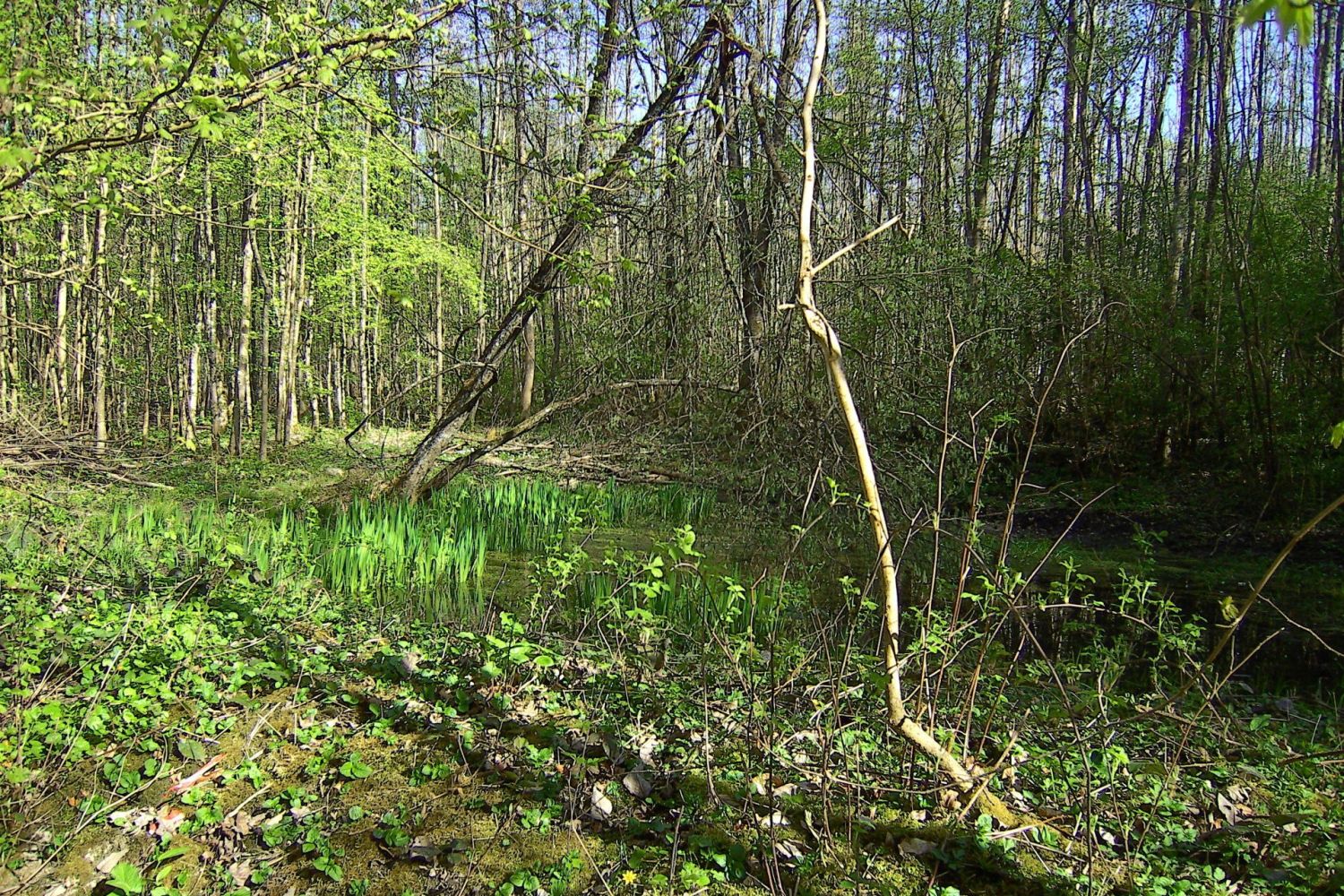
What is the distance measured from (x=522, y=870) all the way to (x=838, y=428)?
318 centimetres

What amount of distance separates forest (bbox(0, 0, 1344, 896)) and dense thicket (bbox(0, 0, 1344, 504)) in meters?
0.07

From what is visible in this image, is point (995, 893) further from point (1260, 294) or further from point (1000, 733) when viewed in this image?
point (1260, 294)

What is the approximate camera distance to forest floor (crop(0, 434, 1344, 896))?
226 centimetres

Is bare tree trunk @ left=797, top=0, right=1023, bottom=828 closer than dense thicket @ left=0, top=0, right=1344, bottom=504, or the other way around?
bare tree trunk @ left=797, top=0, right=1023, bottom=828

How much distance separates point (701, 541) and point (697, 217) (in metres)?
3.17


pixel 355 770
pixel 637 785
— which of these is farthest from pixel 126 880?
pixel 637 785

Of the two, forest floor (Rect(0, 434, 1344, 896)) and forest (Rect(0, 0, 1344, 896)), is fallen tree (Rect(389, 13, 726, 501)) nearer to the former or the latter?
forest (Rect(0, 0, 1344, 896))

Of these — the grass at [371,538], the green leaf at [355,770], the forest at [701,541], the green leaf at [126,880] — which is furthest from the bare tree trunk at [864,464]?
the grass at [371,538]

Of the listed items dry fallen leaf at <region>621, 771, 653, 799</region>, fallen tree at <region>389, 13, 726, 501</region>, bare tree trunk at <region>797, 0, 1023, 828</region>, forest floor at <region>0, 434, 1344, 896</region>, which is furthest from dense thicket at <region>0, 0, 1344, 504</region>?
dry fallen leaf at <region>621, 771, 653, 799</region>

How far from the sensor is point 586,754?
284 centimetres

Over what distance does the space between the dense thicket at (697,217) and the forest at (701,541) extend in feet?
0.24

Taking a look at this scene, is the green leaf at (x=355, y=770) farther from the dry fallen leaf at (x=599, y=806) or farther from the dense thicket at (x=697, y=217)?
the dense thicket at (x=697, y=217)

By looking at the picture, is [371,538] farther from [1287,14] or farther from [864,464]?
[1287,14]

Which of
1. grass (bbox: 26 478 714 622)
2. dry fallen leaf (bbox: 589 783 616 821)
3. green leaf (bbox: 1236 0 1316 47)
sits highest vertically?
green leaf (bbox: 1236 0 1316 47)
